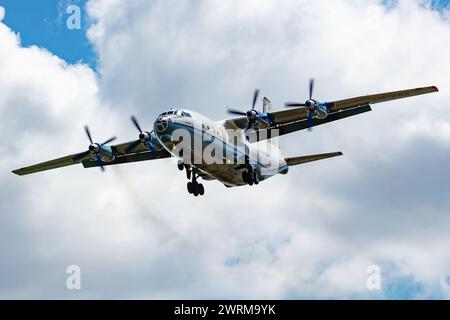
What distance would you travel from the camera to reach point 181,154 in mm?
40875

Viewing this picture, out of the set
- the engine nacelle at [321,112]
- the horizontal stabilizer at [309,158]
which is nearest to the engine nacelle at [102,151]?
the horizontal stabilizer at [309,158]

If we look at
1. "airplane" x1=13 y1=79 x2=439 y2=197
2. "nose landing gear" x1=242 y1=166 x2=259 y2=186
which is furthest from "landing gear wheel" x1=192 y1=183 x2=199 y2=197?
"nose landing gear" x1=242 y1=166 x2=259 y2=186

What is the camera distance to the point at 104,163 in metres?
47.3

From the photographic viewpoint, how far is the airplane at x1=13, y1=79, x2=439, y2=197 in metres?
40.4

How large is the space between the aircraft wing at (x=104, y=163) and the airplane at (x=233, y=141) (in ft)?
0.21

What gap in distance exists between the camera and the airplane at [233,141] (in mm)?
40406

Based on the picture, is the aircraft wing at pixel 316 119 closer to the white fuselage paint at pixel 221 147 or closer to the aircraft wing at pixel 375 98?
the aircraft wing at pixel 375 98

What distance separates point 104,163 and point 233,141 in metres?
9.08

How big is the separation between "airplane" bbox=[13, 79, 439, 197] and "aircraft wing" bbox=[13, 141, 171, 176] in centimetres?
6
